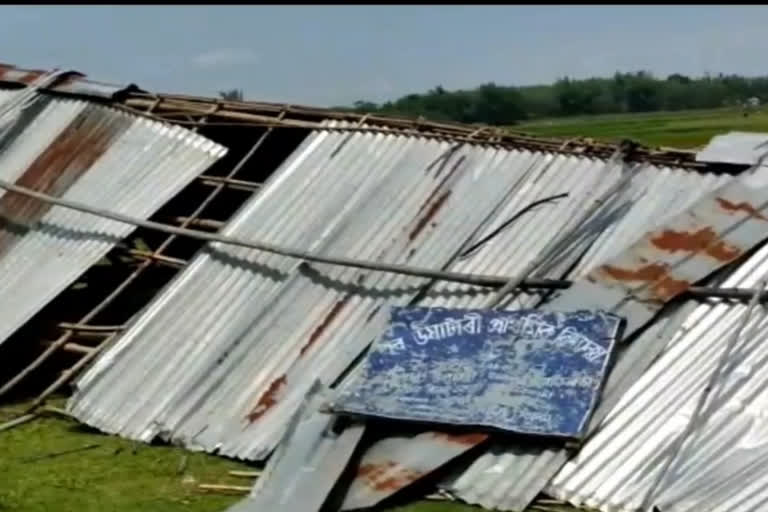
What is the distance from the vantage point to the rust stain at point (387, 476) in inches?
317

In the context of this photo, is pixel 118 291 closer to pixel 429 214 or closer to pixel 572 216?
pixel 429 214

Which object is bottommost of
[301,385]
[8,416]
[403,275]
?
[8,416]

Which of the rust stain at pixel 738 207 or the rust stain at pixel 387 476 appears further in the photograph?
the rust stain at pixel 738 207

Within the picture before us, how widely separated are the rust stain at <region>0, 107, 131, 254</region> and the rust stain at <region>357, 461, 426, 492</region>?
5.14 metres

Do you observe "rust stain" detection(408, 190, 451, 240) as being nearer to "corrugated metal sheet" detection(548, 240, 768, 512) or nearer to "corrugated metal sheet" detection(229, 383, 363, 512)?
"corrugated metal sheet" detection(229, 383, 363, 512)

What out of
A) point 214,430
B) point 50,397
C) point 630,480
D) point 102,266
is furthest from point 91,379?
point 630,480

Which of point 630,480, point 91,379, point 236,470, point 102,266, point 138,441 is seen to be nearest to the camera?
point 630,480

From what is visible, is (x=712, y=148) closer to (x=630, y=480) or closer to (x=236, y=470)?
(x=630, y=480)

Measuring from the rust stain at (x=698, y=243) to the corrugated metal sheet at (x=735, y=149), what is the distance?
883 millimetres

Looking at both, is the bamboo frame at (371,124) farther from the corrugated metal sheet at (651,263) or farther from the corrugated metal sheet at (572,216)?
the corrugated metal sheet at (651,263)

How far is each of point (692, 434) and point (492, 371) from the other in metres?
1.40

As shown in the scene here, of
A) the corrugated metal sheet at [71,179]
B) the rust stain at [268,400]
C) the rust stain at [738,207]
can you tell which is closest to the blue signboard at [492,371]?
the rust stain at [268,400]

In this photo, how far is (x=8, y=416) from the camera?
10438 millimetres

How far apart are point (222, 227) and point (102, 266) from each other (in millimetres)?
1910
